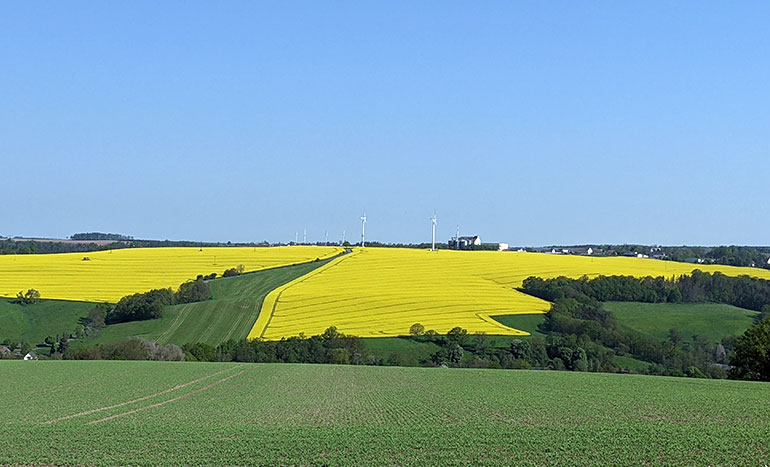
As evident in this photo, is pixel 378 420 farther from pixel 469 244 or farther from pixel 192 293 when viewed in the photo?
pixel 469 244

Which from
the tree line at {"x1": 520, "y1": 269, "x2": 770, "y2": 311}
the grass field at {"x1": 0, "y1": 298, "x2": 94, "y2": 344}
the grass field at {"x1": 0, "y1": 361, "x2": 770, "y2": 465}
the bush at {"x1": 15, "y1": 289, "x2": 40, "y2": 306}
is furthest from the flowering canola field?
the grass field at {"x1": 0, "y1": 361, "x2": 770, "y2": 465}

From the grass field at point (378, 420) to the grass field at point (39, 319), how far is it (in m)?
31.5

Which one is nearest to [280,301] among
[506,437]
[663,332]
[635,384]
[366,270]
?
[366,270]

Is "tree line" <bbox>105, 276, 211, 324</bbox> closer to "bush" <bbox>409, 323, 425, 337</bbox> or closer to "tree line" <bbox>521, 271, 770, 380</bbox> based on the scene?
"bush" <bbox>409, 323, 425, 337</bbox>

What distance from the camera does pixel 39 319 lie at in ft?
245

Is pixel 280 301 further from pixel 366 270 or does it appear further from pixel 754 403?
pixel 754 403

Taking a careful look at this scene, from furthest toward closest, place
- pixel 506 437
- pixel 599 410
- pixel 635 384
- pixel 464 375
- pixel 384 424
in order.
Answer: pixel 464 375 → pixel 635 384 → pixel 599 410 → pixel 384 424 → pixel 506 437

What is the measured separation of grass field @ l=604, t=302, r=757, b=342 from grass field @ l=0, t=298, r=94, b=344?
2006 inches

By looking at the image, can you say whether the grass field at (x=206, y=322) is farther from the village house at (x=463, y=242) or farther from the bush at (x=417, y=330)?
the village house at (x=463, y=242)

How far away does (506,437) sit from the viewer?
68.1 ft

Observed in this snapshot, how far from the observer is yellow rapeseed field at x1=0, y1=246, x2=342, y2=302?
85.2 meters

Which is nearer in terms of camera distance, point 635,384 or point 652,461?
point 652,461

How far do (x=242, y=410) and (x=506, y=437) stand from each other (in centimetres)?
1041

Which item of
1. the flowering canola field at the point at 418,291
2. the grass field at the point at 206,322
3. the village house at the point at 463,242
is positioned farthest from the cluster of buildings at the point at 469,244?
the grass field at the point at 206,322
